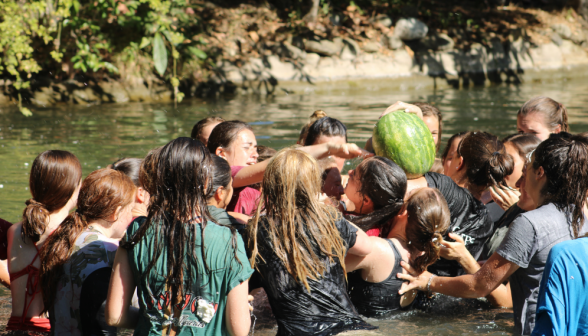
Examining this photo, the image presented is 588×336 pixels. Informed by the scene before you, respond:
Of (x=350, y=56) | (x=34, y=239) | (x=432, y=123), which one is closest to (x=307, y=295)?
(x=34, y=239)

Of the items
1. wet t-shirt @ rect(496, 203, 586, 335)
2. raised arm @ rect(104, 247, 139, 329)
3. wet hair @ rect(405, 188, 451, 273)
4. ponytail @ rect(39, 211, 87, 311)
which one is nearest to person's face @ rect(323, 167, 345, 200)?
wet hair @ rect(405, 188, 451, 273)

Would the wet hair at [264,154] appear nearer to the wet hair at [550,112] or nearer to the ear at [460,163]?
the ear at [460,163]

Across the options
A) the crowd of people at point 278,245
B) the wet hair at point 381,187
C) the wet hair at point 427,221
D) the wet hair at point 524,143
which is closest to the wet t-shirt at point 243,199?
the crowd of people at point 278,245

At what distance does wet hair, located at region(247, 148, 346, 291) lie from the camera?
3279 millimetres

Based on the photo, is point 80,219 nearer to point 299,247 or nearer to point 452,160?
point 299,247

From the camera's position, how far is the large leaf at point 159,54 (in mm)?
14344

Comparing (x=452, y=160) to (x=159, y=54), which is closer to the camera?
(x=452, y=160)

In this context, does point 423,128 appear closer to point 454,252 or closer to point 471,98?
point 454,252

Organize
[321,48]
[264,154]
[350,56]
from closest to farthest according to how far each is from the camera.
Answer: [264,154], [321,48], [350,56]

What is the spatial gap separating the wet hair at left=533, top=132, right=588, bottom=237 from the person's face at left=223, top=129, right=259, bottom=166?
102 inches

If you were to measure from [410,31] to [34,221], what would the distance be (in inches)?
690

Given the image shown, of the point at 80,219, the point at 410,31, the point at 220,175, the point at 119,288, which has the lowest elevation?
the point at 119,288

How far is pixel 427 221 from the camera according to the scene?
3854mm

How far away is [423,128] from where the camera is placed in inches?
191
